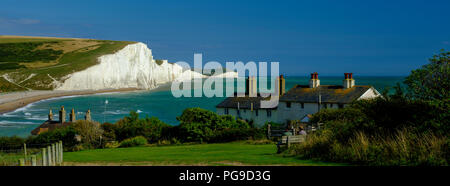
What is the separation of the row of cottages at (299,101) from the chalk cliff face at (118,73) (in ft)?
339

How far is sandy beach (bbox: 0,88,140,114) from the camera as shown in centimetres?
9001

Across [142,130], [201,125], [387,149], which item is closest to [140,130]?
[142,130]

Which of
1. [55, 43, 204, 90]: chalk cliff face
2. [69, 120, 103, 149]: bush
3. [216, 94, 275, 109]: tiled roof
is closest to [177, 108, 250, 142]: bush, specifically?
[69, 120, 103, 149]: bush

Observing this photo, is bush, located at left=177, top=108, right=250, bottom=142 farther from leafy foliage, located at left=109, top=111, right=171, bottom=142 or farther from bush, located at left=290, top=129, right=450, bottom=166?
bush, located at left=290, top=129, right=450, bottom=166

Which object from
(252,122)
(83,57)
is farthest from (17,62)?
(252,122)

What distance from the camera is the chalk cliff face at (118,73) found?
142 metres

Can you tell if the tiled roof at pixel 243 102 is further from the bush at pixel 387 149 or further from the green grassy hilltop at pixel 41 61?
the green grassy hilltop at pixel 41 61

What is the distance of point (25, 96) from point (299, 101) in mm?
92136

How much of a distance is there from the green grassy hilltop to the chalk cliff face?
275 centimetres

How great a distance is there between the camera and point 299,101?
43938 millimetres

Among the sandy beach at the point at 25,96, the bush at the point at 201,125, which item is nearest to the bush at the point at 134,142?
the bush at the point at 201,125

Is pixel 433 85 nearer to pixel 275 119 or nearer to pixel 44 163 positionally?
pixel 44 163
